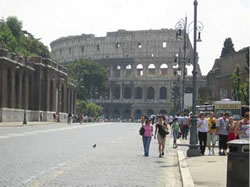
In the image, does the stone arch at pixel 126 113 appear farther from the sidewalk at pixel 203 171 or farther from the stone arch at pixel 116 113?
the sidewalk at pixel 203 171

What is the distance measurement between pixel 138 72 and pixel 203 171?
500 ft

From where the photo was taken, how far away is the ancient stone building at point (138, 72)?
163 metres

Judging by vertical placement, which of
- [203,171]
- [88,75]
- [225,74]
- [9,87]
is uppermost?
[88,75]

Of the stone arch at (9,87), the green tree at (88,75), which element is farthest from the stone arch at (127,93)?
the stone arch at (9,87)

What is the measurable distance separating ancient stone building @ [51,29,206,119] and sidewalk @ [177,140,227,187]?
142 m

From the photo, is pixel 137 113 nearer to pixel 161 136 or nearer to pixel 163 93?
pixel 163 93

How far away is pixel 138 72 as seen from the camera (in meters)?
169

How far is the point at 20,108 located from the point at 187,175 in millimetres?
65890

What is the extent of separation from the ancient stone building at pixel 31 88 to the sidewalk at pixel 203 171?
168ft

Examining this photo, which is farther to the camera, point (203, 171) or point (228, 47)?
point (228, 47)

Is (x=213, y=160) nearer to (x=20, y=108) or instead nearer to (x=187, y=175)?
(x=187, y=175)

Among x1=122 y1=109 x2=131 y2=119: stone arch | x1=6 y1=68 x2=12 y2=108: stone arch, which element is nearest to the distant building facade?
x1=6 y1=68 x2=12 y2=108: stone arch

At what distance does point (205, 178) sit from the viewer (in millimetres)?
14695

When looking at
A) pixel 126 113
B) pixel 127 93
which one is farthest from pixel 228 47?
pixel 126 113
